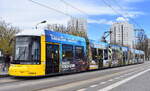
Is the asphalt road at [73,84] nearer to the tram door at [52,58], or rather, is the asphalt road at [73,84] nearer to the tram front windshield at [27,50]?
the tram door at [52,58]

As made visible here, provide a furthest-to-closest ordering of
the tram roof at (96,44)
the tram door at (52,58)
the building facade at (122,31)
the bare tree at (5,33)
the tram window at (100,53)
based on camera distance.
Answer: the building facade at (122,31) < the bare tree at (5,33) < the tram window at (100,53) < the tram roof at (96,44) < the tram door at (52,58)

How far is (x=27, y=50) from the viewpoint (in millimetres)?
16734

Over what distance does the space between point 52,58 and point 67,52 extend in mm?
2584

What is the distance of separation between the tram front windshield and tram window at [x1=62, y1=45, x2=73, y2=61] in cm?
339

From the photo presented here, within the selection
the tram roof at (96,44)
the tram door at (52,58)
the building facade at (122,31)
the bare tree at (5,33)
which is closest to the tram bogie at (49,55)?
the tram door at (52,58)

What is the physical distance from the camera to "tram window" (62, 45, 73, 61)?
20.0m

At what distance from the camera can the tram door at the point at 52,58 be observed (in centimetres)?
1760

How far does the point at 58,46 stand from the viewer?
63.1 ft

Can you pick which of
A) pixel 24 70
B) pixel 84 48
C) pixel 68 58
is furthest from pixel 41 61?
pixel 84 48

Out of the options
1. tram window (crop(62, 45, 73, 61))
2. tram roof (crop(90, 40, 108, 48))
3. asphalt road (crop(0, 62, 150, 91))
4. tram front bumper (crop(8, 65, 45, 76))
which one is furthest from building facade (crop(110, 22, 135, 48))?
tram front bumper (crop(8, 65, 45, 76))

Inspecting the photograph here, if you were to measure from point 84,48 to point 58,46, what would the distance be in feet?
19.0

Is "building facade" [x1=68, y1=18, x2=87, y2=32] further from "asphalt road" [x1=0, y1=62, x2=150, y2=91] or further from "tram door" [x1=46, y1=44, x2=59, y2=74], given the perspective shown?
"asphalt road" [x1=0, y1=62, x2=150, y2=91]

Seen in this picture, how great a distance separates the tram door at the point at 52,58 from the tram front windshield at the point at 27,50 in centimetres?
98

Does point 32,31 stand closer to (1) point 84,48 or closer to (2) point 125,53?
(1) point 84,48
